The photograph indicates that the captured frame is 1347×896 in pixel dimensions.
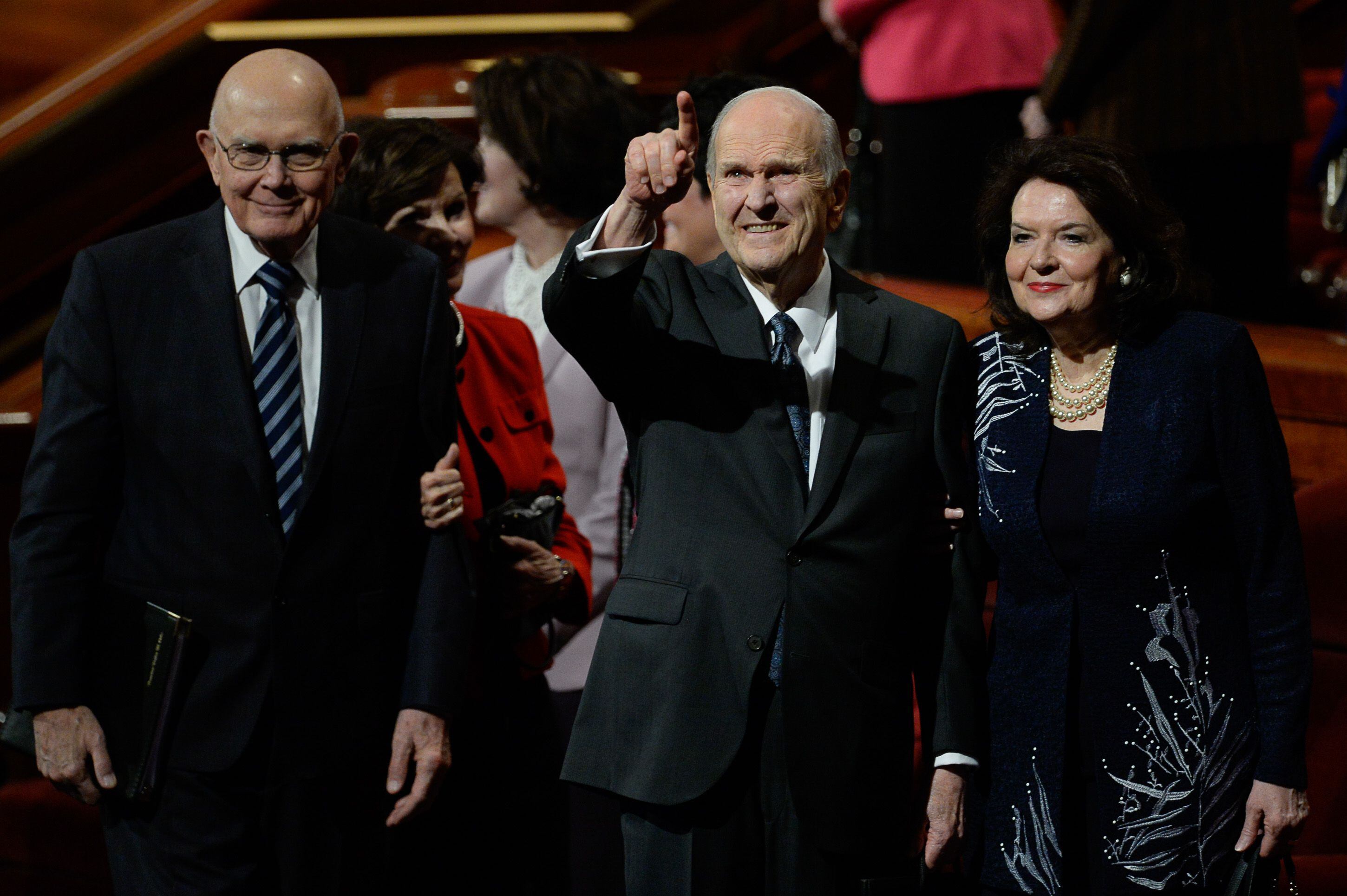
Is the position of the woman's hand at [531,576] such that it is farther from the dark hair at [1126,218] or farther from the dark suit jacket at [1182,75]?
the dark suit jacket at [1182,75]

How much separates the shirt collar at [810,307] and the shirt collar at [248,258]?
0.63 meters

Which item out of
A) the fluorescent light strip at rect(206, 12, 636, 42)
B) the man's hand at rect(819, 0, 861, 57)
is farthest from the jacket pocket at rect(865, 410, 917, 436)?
the fluorescent light strip at rect(206, 12, 636, 42)

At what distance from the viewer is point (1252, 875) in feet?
6.73

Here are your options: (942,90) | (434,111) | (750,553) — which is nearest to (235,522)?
(750,553)

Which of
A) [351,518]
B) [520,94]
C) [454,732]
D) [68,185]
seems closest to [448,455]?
[351,518]

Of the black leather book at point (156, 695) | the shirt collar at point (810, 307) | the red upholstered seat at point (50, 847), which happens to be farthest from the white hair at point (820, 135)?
the red upholstered seat at point (50, 847)

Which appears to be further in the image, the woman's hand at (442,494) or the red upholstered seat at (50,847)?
the red upholstered seat at (50,847)

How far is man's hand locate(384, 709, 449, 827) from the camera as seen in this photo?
225 cm

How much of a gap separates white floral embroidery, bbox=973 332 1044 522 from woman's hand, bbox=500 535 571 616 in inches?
30.3

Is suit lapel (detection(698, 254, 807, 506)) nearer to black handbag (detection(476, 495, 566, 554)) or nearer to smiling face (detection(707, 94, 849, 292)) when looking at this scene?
smiling face (detection(707, 94, 849, 292))

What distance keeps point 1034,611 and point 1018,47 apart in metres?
2.29

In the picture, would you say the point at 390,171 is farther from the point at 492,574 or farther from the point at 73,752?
the point at 73,752

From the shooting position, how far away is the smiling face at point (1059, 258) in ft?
7.07

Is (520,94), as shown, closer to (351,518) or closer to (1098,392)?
(351,518)
